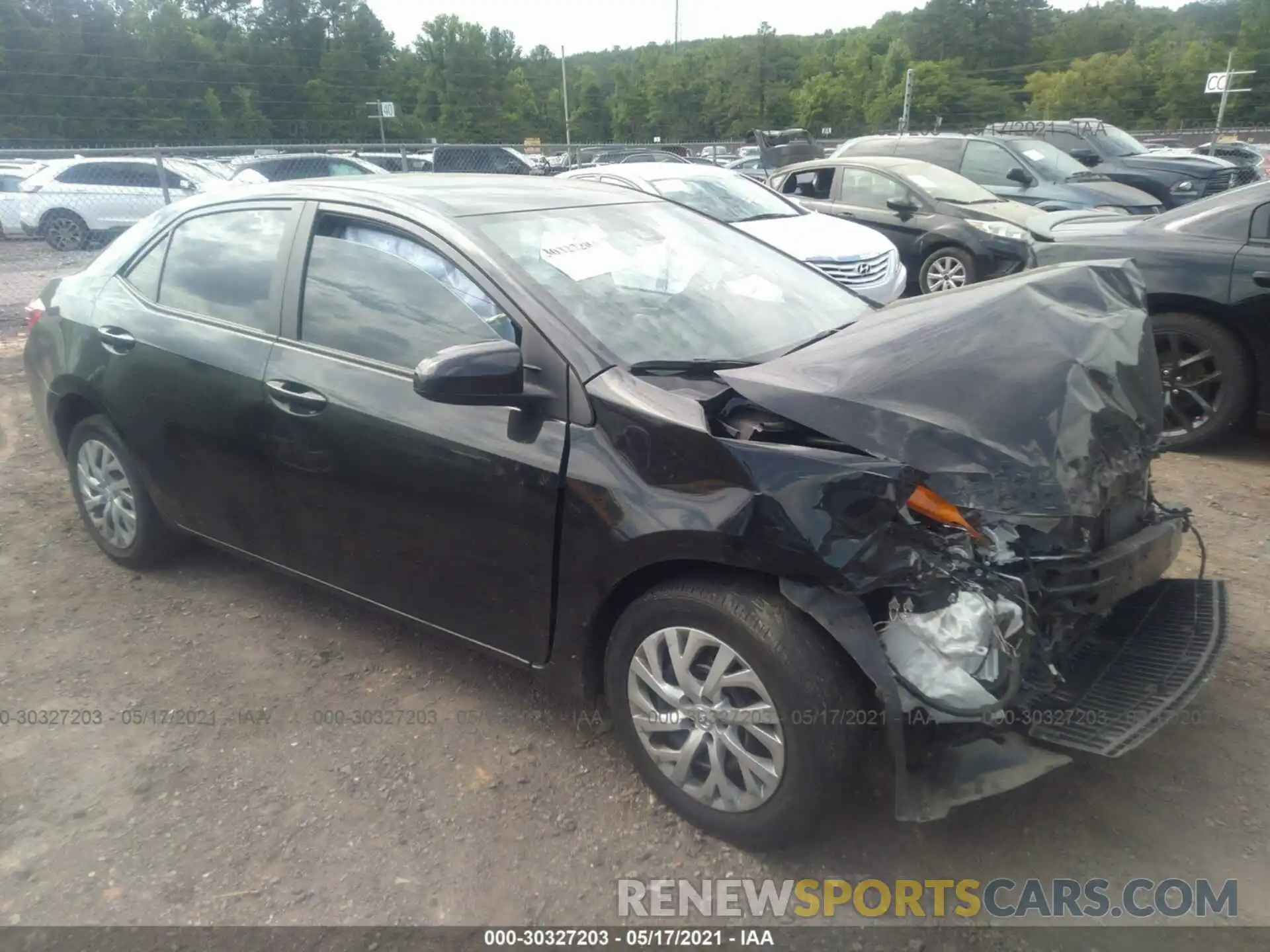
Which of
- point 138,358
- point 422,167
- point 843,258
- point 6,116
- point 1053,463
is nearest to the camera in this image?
point 1053,463

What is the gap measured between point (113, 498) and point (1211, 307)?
558 cm

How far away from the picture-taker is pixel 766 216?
8.21m

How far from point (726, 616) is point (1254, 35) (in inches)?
2463

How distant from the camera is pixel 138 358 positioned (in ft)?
12.0

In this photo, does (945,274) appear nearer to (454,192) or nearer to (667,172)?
(667,172)

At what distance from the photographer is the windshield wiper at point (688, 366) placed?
268cm

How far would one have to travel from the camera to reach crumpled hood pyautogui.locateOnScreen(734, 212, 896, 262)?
749cm

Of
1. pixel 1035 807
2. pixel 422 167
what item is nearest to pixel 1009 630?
pixel 1035 807

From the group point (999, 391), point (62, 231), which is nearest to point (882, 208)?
point (999, 391)

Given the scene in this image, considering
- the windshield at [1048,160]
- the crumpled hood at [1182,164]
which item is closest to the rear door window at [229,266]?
the windshield at [1048,160]

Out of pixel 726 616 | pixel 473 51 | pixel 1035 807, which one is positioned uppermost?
pixel 473 51

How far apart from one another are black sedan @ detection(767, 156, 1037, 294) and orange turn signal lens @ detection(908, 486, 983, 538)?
6811 millimetres

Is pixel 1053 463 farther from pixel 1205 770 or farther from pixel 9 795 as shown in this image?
pixel 9 795

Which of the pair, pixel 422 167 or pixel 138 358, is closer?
pixel 138 358
